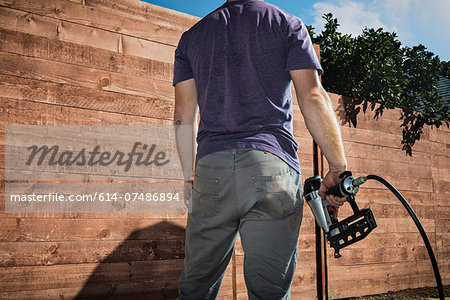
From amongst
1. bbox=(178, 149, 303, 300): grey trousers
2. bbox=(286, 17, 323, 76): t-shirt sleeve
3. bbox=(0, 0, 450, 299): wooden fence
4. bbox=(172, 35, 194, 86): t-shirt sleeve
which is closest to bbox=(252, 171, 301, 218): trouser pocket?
bbox=(178, 149, 303, 300): grey trousers

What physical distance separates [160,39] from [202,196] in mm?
2256

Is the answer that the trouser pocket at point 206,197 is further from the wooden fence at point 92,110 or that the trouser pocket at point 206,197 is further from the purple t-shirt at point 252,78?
the wooden fence at point 92,110

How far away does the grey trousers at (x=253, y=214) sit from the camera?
1540 millimetres

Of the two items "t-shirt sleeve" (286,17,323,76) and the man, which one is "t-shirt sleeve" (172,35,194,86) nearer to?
the man

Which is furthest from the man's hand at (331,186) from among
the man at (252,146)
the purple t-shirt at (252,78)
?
the purple t-shirt at (252,78)

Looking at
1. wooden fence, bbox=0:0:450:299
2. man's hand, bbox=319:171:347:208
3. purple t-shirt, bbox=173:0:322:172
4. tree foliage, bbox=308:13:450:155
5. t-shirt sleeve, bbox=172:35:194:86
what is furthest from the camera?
tree foliage, bbox=308:13:450:155

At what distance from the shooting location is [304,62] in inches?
66.1

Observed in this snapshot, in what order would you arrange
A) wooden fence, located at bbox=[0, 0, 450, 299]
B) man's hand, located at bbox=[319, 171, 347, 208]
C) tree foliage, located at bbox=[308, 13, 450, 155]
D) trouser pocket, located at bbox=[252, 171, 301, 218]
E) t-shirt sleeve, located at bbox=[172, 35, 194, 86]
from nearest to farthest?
trouser pocket, located at bbox=[252, 171, 301, 218], man's hand, located at bbox=[319, 171, 347, 208], t-shirt sleeve, located at bbox=[172, 35, 194, 86], wooden fence, located at bbox=[0, 0, 450, 299], tree foliage, located at bbox=[308, 13, 450, 155]

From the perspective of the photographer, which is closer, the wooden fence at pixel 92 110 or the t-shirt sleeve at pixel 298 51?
the t-shirt sleeve at pixel 298 51

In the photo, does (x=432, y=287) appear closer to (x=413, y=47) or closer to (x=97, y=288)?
(x=413, y=47)

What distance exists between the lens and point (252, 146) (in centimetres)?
158

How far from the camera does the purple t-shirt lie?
163cm

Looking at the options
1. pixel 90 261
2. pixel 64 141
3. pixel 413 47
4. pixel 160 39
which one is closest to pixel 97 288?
pixel 90 261

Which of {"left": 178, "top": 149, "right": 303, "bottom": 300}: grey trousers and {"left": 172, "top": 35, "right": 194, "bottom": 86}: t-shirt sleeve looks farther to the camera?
{"left": 172, "top": 35, "right": 194, "bottom": 86}: t-shirt sleeve
